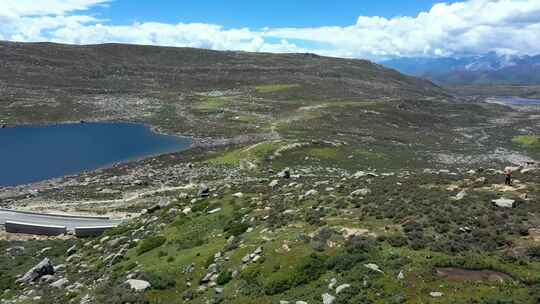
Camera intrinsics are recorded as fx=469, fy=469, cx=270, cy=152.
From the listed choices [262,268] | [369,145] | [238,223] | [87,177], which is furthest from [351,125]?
[262,268]

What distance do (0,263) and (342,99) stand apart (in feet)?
516

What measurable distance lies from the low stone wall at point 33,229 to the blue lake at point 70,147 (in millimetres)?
27963

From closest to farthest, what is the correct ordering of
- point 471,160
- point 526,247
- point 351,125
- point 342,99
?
point 526,247, point 471,160, point 351,125, point 342,99

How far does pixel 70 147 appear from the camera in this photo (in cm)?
10306

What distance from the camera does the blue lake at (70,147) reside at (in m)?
83.9

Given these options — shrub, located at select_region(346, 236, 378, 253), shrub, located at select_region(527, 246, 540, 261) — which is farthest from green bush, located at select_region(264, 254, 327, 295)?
shrub, located at select_region(527, 246, 540, 261)

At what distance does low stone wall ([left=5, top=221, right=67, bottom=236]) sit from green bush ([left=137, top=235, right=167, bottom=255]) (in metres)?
18.4

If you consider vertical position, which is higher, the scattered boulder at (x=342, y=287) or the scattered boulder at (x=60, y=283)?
the scattered boulder at (x=342, y=287)

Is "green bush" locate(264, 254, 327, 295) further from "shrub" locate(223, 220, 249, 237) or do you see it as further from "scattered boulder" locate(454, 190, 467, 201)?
"scattered boulder" locate(454, 190, 467, 201)

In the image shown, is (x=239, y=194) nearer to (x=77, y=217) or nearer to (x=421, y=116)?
(x=77, y=217)

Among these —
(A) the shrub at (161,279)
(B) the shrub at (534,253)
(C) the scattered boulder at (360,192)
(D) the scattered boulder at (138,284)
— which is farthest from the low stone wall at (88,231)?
(B) the shrub at (534,253)

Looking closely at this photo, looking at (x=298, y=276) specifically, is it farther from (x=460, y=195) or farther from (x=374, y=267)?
(x=460, y=195)

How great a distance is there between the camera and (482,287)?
61.1 ft

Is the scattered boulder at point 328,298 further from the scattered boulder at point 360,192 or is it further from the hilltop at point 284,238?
the scattered boulder at point 360,192
